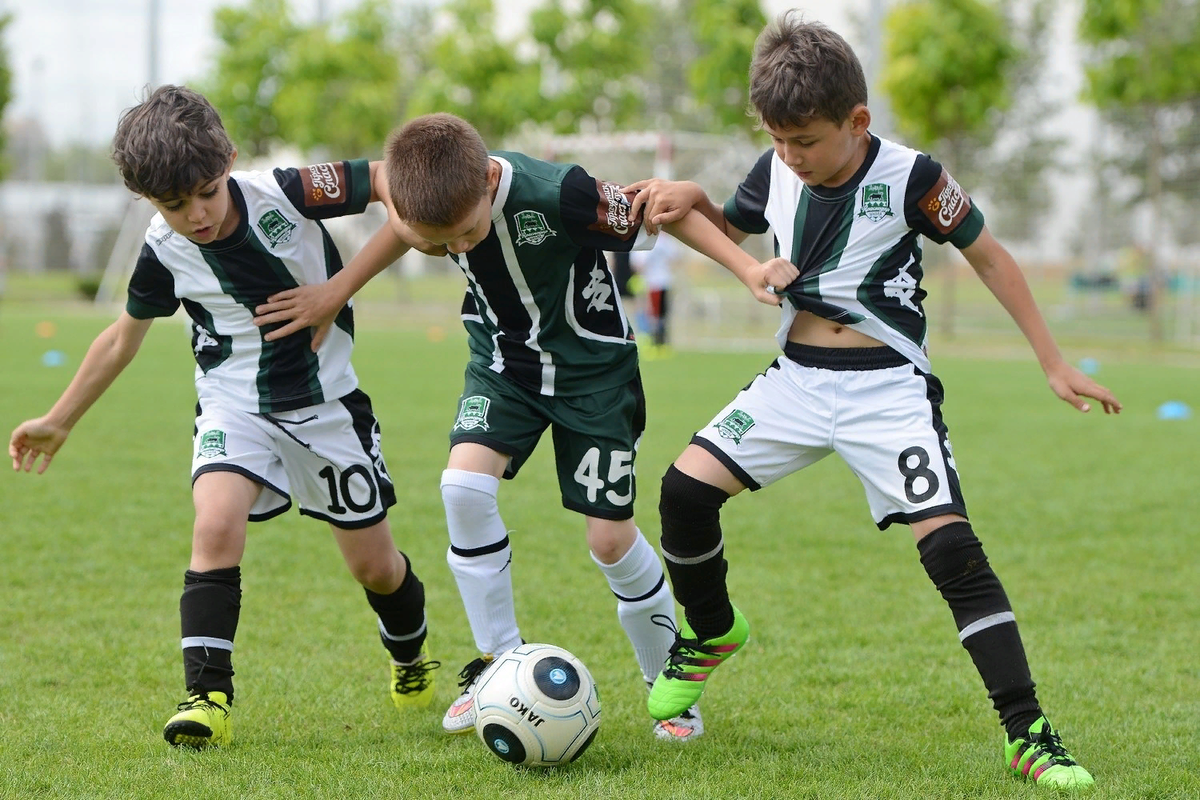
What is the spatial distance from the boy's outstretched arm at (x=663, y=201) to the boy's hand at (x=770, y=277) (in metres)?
0.30

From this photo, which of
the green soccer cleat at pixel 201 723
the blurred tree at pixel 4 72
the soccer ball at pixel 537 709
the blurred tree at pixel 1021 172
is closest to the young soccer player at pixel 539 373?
the soccer ball at pixel 537 709

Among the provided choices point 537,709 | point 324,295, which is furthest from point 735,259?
point 537,709

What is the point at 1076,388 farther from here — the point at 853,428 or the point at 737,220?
the point at 737,220

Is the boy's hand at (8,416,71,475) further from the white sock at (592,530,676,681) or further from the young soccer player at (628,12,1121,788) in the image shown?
the young soccer player at (628,12,1121,788)

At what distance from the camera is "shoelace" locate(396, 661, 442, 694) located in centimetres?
374

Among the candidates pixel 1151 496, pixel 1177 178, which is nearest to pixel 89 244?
pixel 1177 178

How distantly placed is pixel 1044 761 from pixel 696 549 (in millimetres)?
984

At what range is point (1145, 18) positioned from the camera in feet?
59.6

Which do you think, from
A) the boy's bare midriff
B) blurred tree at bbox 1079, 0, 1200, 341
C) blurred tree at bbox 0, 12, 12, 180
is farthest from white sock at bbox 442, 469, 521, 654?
blurred tree at bbox 0, 12, 12, 180

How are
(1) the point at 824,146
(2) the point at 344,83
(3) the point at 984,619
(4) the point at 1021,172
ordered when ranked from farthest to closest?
(2) the point at 344,83
(4) the point at 1021,172
(1) the point at 824,146
(3) the point at 984,619

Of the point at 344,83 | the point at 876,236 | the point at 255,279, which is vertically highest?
the point at 344,83

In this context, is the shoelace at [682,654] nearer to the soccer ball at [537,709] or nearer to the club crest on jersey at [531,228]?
the soccer ball at [537,709]

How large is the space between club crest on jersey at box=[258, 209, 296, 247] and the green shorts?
A: 670 millimetres

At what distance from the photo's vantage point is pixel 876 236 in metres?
3.32
